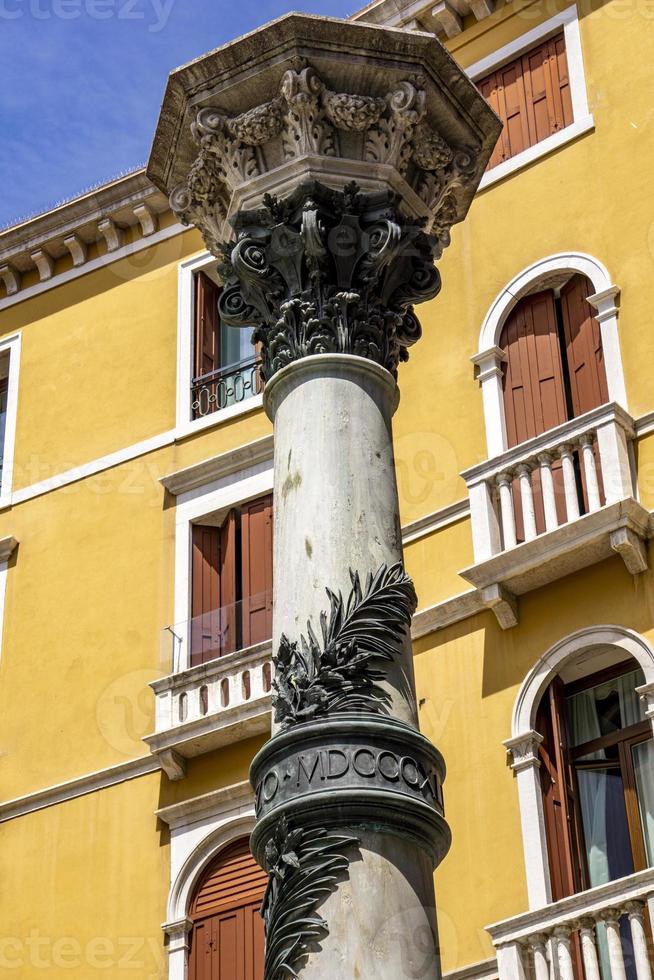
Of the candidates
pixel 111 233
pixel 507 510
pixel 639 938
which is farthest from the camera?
pixel 111 233

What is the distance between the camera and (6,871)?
1755cm

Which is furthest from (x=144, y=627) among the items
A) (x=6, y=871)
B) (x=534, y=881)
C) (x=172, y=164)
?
(x=172, y=164)

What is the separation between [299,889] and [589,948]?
6395mm

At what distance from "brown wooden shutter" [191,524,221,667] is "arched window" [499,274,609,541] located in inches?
137

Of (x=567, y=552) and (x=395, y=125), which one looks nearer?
(x=395, y=125)

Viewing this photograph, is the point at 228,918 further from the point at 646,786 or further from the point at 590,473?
the point at 590,473

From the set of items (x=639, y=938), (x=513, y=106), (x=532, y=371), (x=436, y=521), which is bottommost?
(x=639, y=938)

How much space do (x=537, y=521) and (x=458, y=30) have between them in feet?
21.1

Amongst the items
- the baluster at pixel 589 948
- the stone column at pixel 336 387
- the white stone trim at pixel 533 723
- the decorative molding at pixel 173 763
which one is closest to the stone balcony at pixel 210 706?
the decorative molding at pixel 173 763

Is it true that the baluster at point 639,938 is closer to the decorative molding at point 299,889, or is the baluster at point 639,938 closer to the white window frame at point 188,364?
the decorative molding at point 299,889

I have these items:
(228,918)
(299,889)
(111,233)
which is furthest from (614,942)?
(111,233)

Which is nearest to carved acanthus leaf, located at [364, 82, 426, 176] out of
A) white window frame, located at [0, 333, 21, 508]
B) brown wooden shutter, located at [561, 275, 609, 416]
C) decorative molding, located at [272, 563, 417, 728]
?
decorative molding, located at [272, 563, 417, 728]

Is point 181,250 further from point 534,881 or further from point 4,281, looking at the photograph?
point 534,881

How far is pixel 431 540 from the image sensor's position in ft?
53.7
